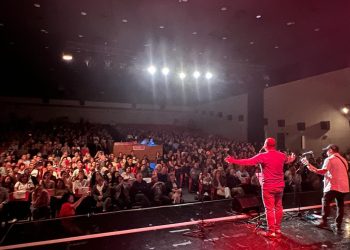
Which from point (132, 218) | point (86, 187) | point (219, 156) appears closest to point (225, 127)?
point (219, 156)

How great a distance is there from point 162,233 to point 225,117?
557 inches

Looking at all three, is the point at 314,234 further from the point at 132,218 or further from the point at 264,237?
the point at 132,218

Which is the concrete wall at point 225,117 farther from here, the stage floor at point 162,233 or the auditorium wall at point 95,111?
the stage floor at point 162,233

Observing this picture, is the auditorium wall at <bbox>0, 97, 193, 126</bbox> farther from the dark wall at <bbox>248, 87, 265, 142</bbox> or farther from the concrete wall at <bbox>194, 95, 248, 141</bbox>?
the dark wall at <bbox>248, 87, 265, 142</bbox>

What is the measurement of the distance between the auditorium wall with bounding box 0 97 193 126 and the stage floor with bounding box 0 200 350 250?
14.9 m

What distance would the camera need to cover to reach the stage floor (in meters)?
3.48

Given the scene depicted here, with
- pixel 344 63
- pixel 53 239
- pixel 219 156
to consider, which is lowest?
pixel 53 239

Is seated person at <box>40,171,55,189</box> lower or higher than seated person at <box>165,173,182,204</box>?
higher

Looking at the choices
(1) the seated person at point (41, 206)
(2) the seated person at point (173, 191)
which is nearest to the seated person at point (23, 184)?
(1) the seated person at point (41, 206)

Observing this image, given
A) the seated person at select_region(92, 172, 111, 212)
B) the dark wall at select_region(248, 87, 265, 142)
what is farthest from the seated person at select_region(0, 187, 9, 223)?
the dark wall at select_region(248, 87, 265, 142)

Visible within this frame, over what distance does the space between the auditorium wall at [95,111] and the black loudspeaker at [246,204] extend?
1562cm

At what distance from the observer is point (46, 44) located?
8141 millimetres

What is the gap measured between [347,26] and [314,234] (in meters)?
5.23

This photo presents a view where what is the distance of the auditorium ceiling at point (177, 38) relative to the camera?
5.73m
